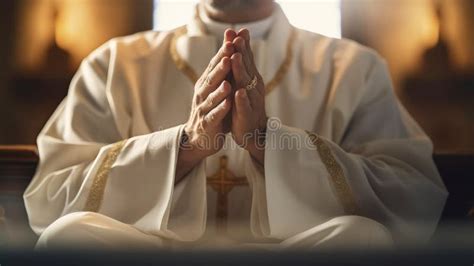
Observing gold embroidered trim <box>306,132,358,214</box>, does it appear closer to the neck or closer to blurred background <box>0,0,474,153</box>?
the neck

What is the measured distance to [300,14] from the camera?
1721 mm

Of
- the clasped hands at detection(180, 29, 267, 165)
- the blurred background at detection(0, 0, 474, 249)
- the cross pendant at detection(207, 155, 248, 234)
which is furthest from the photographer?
the blurred background at detection(0, 0, 474, 249)

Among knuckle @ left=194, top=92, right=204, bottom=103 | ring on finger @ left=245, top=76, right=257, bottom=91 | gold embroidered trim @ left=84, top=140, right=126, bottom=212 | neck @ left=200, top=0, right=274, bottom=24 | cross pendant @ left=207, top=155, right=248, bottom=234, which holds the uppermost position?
neck @ left=200, top=0, right=274, bottom=24

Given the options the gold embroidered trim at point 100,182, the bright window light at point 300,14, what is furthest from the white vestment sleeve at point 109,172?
the bright window light at point 300,14

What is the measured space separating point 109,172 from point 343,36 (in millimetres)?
806

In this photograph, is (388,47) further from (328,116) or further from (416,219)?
(416,219)

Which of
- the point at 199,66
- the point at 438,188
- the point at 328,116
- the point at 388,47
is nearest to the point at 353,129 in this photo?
the point at 328,116

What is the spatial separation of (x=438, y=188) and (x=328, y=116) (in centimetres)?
25

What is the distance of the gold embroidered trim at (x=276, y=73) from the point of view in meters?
1.61

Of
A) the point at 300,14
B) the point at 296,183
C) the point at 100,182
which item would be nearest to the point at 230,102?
the point at 296,183

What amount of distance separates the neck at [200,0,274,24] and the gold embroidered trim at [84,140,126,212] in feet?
1.15

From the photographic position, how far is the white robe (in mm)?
1380

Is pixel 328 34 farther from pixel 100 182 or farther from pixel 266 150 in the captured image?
pixel 100 182

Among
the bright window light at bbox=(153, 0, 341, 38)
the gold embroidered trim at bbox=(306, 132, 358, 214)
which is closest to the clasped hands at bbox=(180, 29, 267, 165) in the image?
the gold embroidered trim at bbox=(306, 132, 358, 214)
